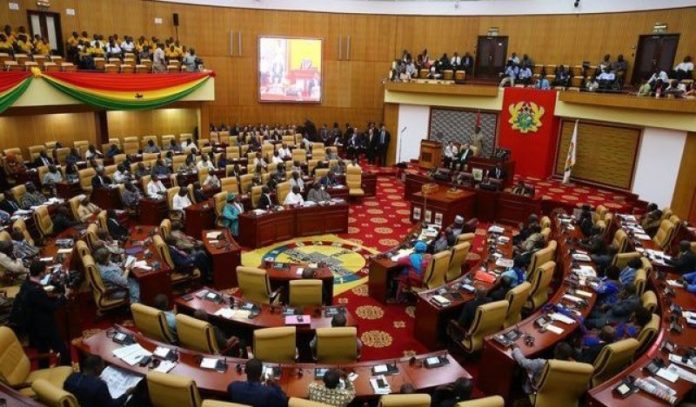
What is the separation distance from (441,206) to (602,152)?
7660 millimetres

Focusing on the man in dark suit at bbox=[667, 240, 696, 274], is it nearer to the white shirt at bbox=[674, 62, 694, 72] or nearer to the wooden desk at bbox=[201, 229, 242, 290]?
the wooden desk at bbox=[201, 229, 242, 290]

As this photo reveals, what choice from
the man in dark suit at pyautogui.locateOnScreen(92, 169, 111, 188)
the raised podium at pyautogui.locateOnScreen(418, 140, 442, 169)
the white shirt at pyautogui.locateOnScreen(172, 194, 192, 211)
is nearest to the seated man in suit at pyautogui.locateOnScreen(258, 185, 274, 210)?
the white shirt at pyautogui.locateOnScreen(172, 194, 192, 211)

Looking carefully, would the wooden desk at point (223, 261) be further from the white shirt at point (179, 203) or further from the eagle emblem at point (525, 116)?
the eagle emblem at point (525, 116)

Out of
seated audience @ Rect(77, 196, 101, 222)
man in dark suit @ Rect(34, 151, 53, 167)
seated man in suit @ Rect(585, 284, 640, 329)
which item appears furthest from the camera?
man in dark suit @ Rect(34, 151, 53, 167)

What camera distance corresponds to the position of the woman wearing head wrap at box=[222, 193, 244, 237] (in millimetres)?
11023

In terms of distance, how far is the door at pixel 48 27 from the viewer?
16.8 metres

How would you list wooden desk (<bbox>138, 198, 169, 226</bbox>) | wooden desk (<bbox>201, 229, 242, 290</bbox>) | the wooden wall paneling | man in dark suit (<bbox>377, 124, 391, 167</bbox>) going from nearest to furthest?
1. wooden desk (<bbox>201, 229, 242, 290</bbox>)
2. wooden desk (<bbox>138, 198, 169, 226</bbox>)
3. the wooden wall paneling
4. man in dark suit (<bbox>377, 124, 391, 167</bbox>)

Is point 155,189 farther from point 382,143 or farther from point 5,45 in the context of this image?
point 382,143

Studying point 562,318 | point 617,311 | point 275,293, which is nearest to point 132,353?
point 275,293

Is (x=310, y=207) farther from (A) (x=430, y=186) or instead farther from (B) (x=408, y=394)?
(B) (x=408, y=394)

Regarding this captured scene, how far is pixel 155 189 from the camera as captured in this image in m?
12.2

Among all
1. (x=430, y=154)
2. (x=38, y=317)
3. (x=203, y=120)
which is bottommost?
(x=38, y=317)

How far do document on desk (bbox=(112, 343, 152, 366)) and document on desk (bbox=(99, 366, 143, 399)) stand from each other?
0.16 meters

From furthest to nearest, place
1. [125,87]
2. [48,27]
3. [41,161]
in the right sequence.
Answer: [48,27], [125,87], [41,161]
